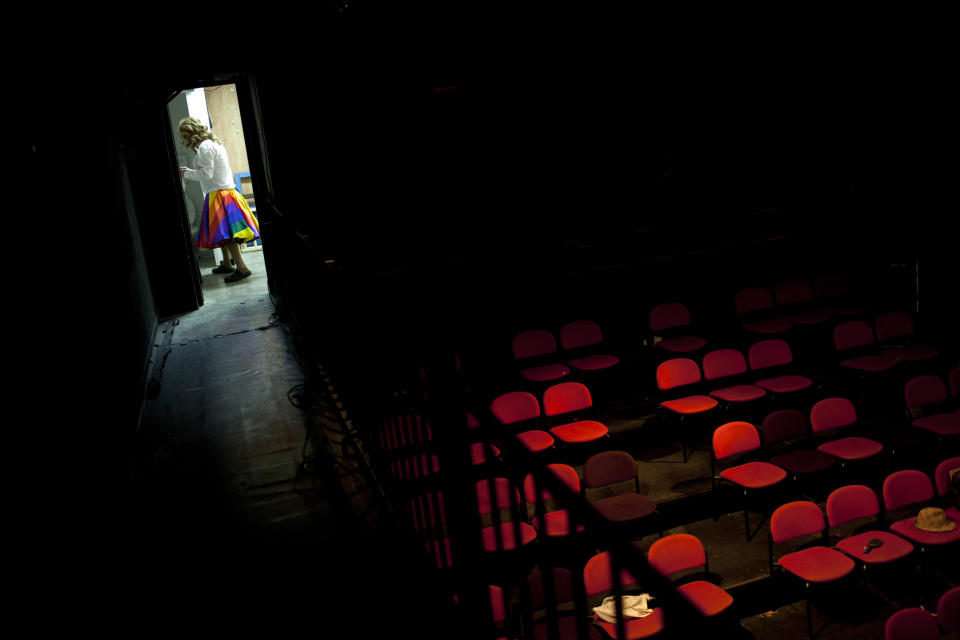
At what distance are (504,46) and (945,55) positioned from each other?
4.88 metres

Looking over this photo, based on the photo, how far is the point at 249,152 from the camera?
9.02m

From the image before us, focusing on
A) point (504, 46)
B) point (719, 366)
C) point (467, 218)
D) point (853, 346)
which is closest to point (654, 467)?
point (719, 366)

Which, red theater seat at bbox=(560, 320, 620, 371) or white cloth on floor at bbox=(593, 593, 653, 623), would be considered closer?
white cloth on floor at bbox=(593, 593, 653, 623)

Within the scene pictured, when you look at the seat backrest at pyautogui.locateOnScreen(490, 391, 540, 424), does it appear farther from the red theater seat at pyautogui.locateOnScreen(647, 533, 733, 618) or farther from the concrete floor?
the red theater seat at pyautogui.locateOnScreen(647, 533, 733, 618)

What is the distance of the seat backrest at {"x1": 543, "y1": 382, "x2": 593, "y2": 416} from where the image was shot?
6.65 m

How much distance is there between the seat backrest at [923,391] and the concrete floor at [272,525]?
5.82ft

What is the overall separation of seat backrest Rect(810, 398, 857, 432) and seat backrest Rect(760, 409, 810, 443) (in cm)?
14

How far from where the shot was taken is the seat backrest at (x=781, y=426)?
634 centimetres

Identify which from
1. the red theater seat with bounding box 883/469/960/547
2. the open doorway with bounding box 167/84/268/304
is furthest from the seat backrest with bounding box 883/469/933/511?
the open doorway with bounding box 167/84/268/304

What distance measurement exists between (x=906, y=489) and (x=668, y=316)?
314 centimetres

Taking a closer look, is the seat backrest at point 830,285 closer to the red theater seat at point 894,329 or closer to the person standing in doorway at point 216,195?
the red theater seat at point 894,329

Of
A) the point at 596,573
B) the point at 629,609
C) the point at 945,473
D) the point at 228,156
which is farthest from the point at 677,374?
the point at 228,156

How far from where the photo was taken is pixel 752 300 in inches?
330

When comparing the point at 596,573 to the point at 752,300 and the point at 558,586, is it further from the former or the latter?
the point at 752,300
